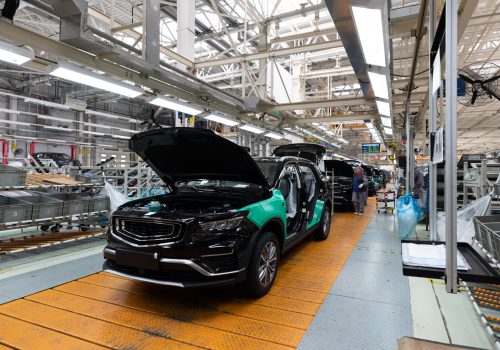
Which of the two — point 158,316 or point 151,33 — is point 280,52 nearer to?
point 151,33

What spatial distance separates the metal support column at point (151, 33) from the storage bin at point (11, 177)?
98.8 inches

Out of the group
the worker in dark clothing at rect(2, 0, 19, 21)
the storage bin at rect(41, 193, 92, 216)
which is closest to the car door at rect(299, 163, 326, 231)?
the storage bin at rect(41, 193, 92, 216)

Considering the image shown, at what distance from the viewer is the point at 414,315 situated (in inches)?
106

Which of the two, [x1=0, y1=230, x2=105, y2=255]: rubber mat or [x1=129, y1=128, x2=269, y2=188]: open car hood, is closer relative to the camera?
[x1=129, y1=128, x2=269, y2=188]: open car hood

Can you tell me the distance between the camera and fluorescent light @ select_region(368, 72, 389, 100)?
14.0 ft

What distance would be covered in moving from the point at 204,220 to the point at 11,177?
3.50 meters

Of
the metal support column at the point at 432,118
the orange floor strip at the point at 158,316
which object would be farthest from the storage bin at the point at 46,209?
the metal support column at the point at 432,118

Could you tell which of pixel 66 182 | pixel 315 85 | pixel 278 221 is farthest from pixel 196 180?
pixel 315 85

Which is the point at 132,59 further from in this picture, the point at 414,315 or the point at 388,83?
the point at 414,315

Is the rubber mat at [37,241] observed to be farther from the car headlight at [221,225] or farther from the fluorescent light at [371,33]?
the fluorescent light at [371,33]

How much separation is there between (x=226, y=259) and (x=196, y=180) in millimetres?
1688

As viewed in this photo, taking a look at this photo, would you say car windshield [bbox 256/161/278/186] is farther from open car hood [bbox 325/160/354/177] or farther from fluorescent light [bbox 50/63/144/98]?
open car hood [bbox 325/160/354/177]

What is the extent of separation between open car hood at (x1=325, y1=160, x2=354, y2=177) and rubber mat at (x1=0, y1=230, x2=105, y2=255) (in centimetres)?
672

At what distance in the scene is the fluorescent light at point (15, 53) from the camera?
10.5 ft
